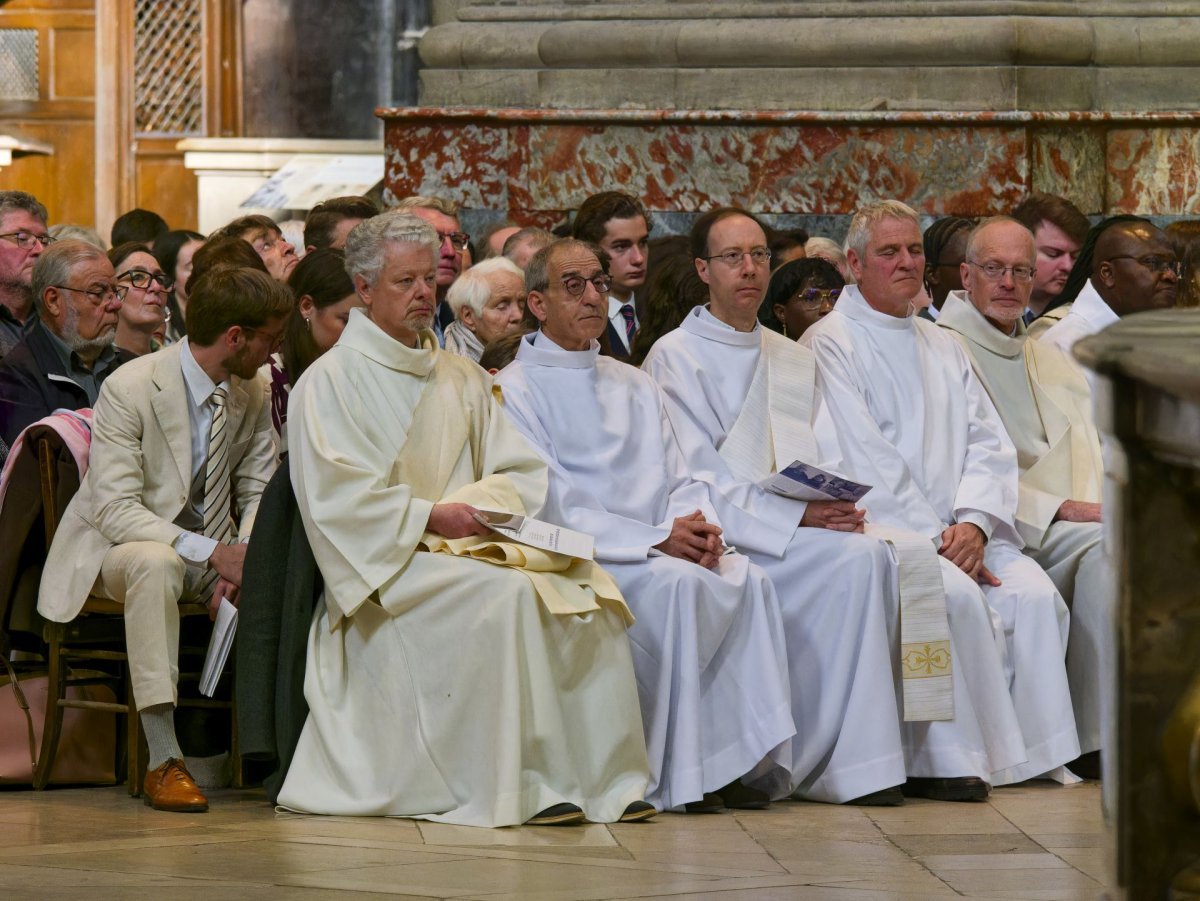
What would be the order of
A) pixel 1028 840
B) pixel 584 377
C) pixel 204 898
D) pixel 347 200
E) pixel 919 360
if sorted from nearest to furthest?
pixel 204 898
pixel 1028 840
pixel 584 377
pixel 919 360
pixel 347 200

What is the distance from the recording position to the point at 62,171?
1681 centimetres

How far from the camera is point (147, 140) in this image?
16438 mm

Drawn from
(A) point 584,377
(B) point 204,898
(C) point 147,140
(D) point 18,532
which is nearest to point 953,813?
(A) point 584,377

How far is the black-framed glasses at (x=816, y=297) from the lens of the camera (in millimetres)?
7180

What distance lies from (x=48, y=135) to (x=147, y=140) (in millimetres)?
1037

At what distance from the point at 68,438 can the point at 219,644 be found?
77 centimetres

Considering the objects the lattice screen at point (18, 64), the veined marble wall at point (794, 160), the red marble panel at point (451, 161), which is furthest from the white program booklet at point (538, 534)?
the lattice screen at point (18, 64)

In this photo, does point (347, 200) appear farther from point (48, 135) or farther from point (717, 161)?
point (48, 135)

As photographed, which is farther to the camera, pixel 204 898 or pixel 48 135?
pixel 48 135

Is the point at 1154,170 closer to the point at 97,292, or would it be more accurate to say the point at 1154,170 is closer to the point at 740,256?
the point at 740,256

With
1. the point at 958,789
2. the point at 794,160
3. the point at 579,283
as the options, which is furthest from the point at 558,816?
the point at 794,160

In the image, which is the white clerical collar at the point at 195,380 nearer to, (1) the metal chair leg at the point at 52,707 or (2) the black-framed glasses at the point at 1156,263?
(1) the metal chair leg at the point at 52,707

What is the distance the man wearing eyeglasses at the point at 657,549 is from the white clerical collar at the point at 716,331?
33 cm

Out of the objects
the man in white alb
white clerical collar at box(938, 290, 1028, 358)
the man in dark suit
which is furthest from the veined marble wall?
the man in white alb
